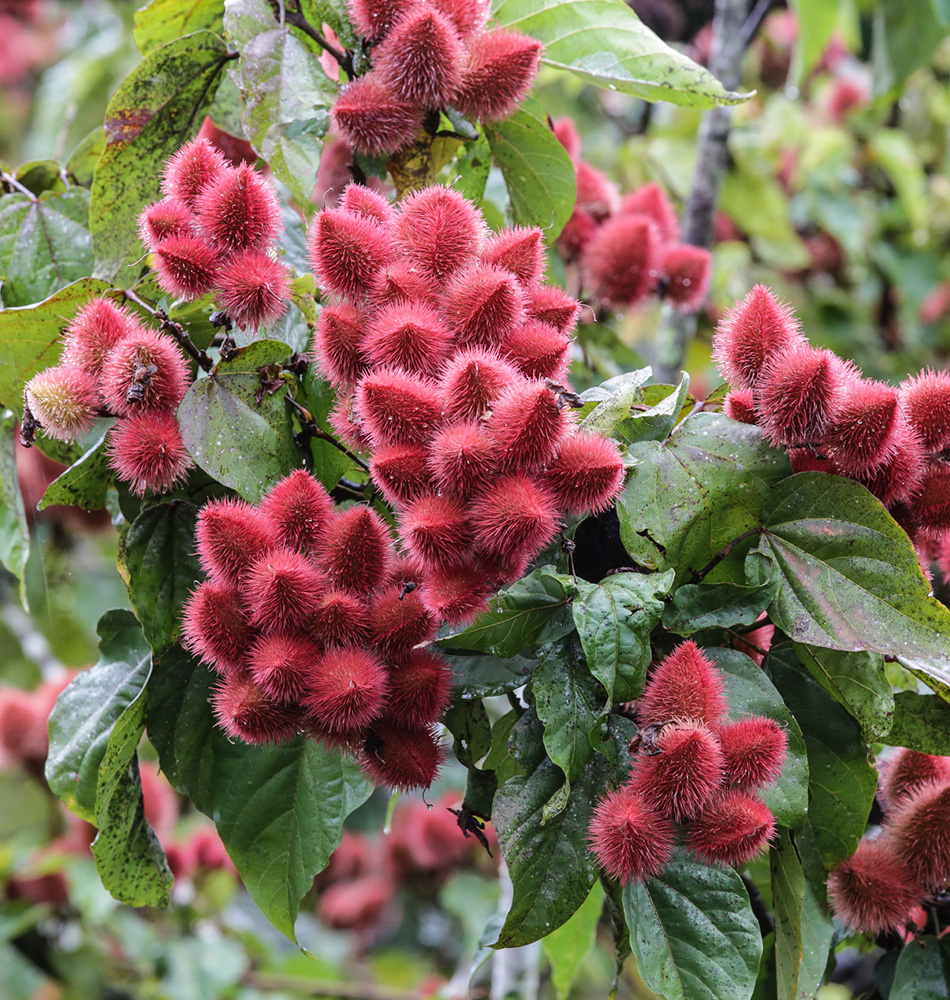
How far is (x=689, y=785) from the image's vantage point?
2.61ft

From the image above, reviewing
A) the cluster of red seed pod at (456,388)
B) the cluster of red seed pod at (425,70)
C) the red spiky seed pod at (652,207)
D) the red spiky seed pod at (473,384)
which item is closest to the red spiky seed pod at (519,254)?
the cluster of red seed pod at (456,388)

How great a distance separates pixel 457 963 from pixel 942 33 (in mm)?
2836

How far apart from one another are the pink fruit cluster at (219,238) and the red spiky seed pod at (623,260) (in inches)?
24.0

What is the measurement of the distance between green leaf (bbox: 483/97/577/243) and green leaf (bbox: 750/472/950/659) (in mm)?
526

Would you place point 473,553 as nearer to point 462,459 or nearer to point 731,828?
point 462,459

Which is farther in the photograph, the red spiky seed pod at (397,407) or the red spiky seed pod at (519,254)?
the red spiky seed pod at (519,254)

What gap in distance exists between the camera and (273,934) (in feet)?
9.59

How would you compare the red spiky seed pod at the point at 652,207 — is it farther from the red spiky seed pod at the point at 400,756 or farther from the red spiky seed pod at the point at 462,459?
the red spiky seed pod at the point at 400,756

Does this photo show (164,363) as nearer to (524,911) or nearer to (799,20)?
(524,911)

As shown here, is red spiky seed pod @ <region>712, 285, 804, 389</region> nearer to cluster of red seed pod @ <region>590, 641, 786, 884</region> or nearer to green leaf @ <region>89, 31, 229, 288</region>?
cluster of red seed pod @ <region>590, 641, 786, 884</region>

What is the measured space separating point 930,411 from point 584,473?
31cm

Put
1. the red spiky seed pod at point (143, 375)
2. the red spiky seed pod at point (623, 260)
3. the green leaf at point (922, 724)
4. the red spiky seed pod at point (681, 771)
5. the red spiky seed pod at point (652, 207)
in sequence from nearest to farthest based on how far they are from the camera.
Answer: the red spiky seed pod at point (681, 771) → the red spiky seed pod at point (143, 375) → the green leaf at point (922, 724) → the red spiky seed pod at point (623, 260) → the red spiky seed pod at point (652, 207)

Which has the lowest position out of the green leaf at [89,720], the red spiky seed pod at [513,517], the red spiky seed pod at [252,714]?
the green leaf at [89,720]

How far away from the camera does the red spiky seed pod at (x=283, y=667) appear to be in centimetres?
81
